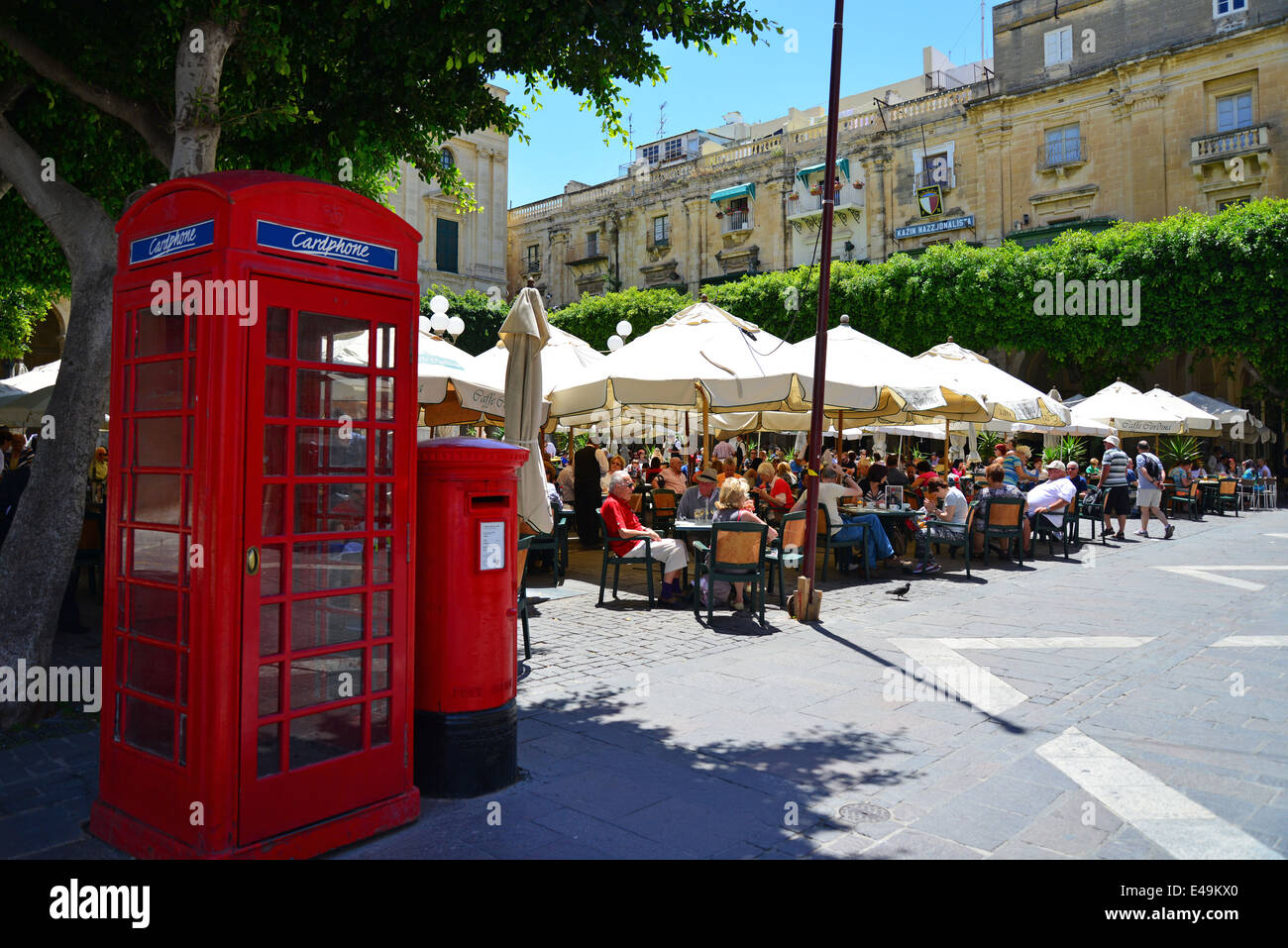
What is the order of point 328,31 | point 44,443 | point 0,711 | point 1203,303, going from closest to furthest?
1. point 0,711
2. point 44,443
3. point 328,31
4. point 1203,303

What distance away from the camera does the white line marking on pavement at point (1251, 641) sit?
7.13 metres

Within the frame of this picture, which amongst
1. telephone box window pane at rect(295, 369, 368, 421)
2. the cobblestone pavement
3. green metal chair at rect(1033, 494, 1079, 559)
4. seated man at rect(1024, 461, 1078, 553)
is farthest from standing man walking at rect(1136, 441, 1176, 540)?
telephone box window pane at rect(295, 369, 368, 421)

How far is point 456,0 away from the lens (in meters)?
5.54

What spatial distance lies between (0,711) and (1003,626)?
755 centimetres

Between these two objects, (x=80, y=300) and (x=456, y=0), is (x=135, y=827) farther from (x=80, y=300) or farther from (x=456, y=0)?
(x=456, y=0)

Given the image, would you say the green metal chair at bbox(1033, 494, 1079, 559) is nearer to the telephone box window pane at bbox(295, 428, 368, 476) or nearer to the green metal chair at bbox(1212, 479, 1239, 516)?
the green metal chair at bbox(1212, 479, 1239, 516)

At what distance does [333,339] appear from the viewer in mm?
3512

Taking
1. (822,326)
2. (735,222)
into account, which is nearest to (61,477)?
(822,326)

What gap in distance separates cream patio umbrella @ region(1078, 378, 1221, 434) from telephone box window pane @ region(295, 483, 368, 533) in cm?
2053

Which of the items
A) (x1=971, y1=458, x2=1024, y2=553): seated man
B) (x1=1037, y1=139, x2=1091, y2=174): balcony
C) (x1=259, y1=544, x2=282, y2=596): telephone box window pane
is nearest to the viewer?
(x1=259, y1=544, x2=282, y2=596): telephone box window pane

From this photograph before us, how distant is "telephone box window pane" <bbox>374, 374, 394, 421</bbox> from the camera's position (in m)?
3.61

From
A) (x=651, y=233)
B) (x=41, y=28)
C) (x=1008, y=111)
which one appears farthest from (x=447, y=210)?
(x=41, y=28)

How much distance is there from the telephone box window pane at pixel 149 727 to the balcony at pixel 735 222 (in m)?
38.5

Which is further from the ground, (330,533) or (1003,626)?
(330,533)
